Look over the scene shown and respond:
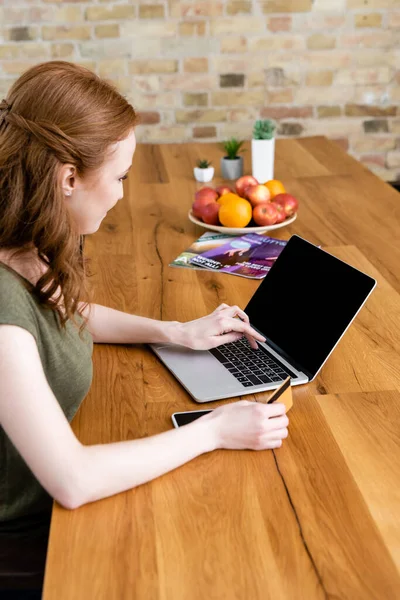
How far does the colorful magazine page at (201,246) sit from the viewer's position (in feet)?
6.32

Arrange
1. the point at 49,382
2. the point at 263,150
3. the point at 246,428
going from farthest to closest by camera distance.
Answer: the point at 263,150, the point at 49,382, the point at 246,428

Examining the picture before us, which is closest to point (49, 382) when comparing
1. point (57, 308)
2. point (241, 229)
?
point (57, 308)

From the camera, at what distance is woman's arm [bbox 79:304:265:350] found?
142 cm

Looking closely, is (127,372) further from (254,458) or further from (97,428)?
(254,458)

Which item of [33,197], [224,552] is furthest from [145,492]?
[33,197]

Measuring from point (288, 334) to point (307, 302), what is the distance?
7 cm

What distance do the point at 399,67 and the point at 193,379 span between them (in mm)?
3226

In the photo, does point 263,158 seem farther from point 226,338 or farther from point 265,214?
point 226,338

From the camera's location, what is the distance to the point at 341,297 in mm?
1302

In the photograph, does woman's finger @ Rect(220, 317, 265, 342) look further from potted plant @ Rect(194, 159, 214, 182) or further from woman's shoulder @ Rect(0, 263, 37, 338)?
potted plant @ Rect(194, 159, 214, 182)

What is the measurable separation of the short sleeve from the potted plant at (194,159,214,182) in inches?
62.7

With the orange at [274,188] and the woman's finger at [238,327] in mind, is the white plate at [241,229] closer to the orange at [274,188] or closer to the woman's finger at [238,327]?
the orange at [274,188]

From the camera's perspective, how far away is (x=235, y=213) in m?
2.09

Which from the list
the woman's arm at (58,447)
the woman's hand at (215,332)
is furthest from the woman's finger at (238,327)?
the woman's arm at (58,447)
